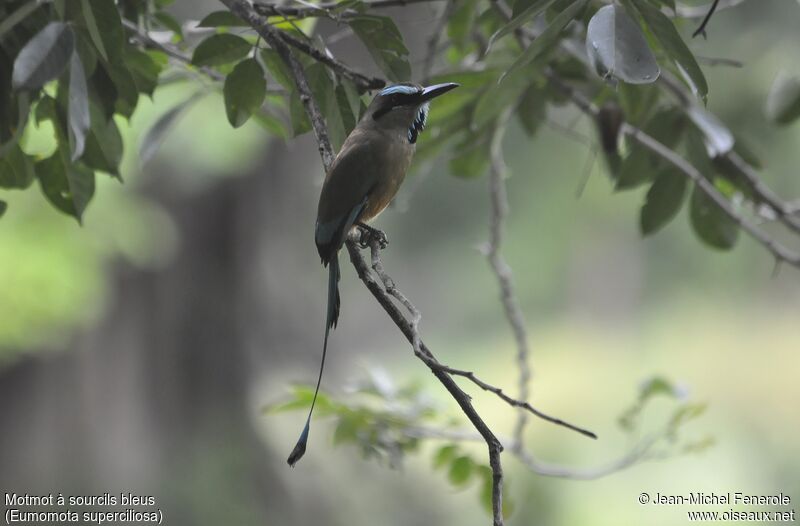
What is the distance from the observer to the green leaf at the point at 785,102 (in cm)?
190

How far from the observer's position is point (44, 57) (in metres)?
1.17

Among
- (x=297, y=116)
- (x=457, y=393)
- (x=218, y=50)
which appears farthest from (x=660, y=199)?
(x=457, y=393)

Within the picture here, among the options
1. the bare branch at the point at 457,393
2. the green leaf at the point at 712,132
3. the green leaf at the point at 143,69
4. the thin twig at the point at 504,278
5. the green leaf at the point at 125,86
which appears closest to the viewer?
the bare branch at the point at 457,393

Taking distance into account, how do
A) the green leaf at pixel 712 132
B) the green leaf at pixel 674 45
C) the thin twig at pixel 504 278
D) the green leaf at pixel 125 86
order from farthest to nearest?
the thin twig at pixel 504 278 → the green leaf at pixel 712 132 → the green leaf at pixel 125 86 → the green leaf at pixel 674 45

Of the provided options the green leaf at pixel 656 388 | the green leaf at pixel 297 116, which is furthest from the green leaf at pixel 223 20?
the green leaf at pixel 656 388

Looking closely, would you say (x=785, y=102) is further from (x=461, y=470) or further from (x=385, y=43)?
(x=461, y=470)

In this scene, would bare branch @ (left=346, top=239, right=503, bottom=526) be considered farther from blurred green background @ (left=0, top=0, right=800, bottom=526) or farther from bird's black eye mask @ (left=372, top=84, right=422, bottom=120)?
blurred green background @ (left=0, top=0, right=800, bottom=526)

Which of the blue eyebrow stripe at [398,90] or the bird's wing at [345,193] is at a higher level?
the blue eyebrow stripe at [398,90]

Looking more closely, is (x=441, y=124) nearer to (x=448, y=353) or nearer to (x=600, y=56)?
(x=600, y=56)

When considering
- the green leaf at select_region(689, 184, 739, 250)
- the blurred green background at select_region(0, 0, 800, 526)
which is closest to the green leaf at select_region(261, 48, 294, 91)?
the green leaf at select_region(689, 184, 739, 250)

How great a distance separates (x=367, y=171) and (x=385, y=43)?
0.20m

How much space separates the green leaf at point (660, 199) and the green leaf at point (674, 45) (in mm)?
792

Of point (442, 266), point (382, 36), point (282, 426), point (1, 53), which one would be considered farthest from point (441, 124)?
point (442, 266)

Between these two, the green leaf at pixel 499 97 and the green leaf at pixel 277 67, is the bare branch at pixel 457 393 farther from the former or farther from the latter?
the green leaf at pixel 499 97
